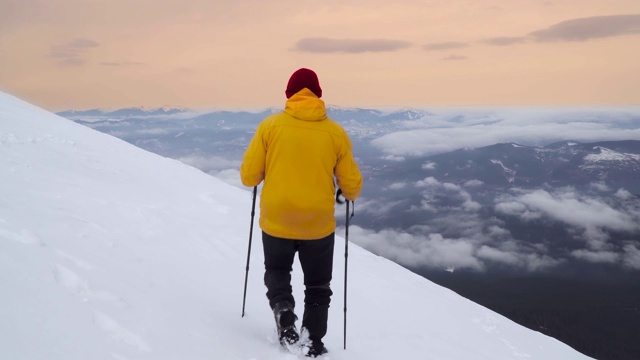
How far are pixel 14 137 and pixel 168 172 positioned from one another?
4421 millimetres

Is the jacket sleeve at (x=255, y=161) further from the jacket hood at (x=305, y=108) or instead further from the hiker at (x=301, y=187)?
the jacket hood at (x=305, y=108)

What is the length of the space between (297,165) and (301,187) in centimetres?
23

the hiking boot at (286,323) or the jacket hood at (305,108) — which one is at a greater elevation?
the jacket hood at (305,108)

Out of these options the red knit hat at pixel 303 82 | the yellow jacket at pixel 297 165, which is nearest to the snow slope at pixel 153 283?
the yellow jacket at pixel 297 165

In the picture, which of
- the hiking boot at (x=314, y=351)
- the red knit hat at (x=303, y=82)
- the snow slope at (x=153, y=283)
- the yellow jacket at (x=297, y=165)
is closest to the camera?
the snow slope at (x=153, y=283)

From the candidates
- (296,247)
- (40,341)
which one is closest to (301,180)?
(296,247)

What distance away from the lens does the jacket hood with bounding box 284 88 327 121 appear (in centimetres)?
473

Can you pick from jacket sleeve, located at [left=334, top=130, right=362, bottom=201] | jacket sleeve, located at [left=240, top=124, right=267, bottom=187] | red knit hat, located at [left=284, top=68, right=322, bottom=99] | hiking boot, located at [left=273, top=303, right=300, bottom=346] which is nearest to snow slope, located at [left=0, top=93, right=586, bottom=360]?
hiking boot, located at [left=273, top=303, right=300, bottom=346]

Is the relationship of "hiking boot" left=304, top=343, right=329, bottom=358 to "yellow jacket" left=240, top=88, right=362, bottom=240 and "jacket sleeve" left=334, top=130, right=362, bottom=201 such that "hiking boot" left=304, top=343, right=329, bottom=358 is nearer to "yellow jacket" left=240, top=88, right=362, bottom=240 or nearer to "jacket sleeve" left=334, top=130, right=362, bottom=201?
"yellow jacket" left=240, top=88, right=362, bottom=240

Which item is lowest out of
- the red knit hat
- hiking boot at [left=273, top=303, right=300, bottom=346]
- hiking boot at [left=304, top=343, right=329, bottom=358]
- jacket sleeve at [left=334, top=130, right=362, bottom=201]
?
hiking boot at [left=304, top=343, right=329, bottom=358]

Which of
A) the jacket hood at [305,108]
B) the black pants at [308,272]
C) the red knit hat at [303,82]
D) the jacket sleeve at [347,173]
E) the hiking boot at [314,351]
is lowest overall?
the hiking boot at [314,351]

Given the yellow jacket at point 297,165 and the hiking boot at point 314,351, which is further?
the hiking boot at point 314,351

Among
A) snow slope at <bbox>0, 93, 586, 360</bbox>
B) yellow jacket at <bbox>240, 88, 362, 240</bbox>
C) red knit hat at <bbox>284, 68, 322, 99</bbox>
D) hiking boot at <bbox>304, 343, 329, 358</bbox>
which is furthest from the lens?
hiking boot at <bbox>304, 343, 329, 358</bbox>

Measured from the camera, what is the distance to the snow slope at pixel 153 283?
4.33 metres
